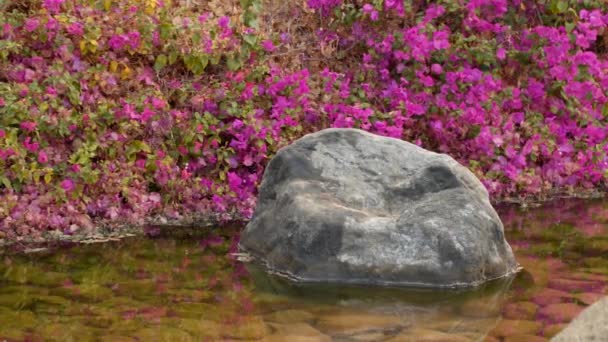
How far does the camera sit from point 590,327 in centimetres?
377

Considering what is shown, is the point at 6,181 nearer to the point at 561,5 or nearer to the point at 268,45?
the point at 268,45

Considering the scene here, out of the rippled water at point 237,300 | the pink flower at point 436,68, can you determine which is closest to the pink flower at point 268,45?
the pink flower at point 436,68

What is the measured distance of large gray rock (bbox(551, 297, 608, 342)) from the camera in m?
3.73

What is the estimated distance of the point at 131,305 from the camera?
5949 mm

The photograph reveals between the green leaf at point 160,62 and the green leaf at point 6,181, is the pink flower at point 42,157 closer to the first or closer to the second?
the green leaf at point 6,181

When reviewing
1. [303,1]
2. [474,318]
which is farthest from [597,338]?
[303,1]

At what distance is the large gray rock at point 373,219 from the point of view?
6484 millimetres

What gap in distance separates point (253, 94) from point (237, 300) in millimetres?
3369

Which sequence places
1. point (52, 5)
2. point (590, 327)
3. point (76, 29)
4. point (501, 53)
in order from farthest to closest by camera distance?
point (501, 53) → point (52, 5) → point (76, 29) → point (590, 327)

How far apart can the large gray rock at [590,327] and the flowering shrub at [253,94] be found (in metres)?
4.96

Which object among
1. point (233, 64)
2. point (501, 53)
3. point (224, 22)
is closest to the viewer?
point (233, 64)

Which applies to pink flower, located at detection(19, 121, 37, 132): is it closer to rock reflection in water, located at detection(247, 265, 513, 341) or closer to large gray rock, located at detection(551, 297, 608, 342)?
rock reflection in water, located at detection(247, 265, 513, 341)

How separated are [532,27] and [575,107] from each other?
4.07 ft

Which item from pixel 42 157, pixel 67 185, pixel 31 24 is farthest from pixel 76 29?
pixel 67 185
